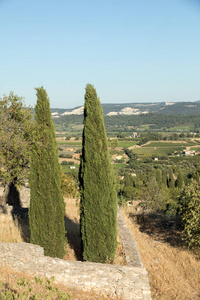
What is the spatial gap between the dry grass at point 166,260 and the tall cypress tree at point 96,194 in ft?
5.70

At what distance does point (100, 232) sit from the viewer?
27.7ft

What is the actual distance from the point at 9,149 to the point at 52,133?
236 cm

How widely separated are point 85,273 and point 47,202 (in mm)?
2543

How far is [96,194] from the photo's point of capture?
8445 mm

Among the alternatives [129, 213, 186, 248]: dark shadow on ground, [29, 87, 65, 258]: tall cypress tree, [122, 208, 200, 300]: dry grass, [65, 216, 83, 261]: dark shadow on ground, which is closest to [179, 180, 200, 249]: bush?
[122, 208, 200, 300]: dry grass

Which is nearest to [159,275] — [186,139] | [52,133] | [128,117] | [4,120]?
[52,133]

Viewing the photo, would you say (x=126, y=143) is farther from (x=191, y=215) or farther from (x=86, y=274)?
(x=86, y=274)

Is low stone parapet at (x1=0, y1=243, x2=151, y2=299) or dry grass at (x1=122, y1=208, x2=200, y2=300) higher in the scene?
low stone parapet at (x1=0, y1=243, x2=151, y2=299)

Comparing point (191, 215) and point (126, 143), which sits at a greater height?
point (191, 215)

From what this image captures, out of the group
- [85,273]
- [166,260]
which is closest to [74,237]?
[166,260]

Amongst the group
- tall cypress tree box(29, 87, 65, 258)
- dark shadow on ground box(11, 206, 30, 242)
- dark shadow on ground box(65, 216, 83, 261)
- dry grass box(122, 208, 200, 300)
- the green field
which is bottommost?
the green field

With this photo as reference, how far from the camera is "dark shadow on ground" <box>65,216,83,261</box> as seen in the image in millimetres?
9436

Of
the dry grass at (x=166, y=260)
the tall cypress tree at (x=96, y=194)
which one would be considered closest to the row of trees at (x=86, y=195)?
the tall cypress tree at (x=96, y=194)

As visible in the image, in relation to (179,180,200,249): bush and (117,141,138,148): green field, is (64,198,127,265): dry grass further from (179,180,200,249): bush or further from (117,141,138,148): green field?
(117,141,138,148): green field
